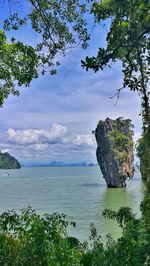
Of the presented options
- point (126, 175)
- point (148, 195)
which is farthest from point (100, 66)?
point (126, 175)

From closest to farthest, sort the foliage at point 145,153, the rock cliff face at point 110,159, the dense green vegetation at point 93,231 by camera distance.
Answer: the dense green vegetation at point 93,231, the foliage at point 145,153, the rock cliff face at point 110,159

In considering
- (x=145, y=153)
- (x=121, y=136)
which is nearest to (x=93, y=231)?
(x=145, y=153)

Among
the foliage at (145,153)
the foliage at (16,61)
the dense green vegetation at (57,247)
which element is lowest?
the dense green vegetation at (57,247)

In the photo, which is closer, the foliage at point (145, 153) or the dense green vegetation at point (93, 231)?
the dense green vegetation at point (93, 231)

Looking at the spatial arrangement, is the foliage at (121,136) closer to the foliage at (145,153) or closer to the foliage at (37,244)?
the foliage at (145,153)

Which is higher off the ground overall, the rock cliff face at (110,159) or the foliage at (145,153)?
the rock cliff face at (110,159)

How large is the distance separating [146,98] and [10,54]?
2830mm

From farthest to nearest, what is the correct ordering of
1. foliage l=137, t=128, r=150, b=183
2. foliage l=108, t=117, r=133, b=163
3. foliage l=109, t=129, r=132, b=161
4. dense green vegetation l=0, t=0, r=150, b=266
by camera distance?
1. foliage l=109, t=129, r=132, b=161
2. foliage l=108, t=117, r=133, b=163
3. foliage l=137, t=128, r=150, b=183
4. dense green vegetation l=0, t=0, r=150, b=266

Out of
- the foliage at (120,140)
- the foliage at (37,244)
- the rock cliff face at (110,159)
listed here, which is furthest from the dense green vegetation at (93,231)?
the rock cliff face at (110,159)

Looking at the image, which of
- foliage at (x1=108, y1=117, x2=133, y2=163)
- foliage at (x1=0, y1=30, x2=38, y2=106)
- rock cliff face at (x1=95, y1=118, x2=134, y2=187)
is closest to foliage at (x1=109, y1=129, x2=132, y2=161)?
foliage at (x1=108, y1=117, x2=133, y2=163)

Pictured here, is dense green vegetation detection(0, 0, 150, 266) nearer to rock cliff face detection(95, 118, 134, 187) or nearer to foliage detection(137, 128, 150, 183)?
foliage detection(137, 128, 150, 183)

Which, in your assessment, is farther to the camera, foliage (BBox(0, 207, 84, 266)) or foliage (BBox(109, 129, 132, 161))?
foliage (BBox(109, 129, 132, 161))

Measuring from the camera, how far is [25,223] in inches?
214

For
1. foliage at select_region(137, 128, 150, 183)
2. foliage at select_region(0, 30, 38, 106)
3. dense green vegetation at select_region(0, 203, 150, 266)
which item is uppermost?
foliage at select_region(0, 30, 38, 106)
